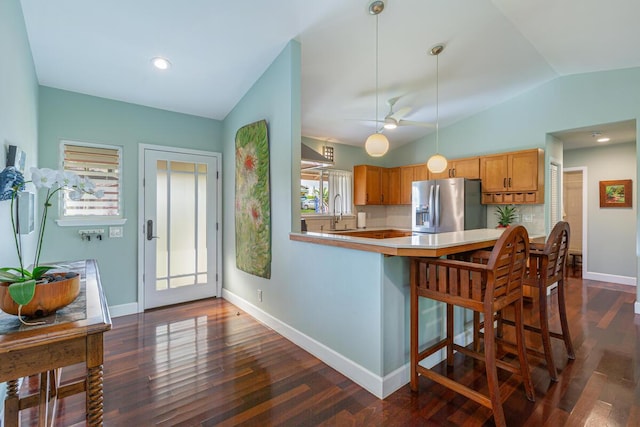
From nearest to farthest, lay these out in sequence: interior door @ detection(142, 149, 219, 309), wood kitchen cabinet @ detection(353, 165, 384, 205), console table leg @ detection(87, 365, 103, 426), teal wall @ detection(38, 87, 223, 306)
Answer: console table leg @ detection(87, 365, 103, 426) < teal wall @ detection(38, 87, 223, 306) < interior door @ detection(142, 149, 219, 309) < wood kitchen cabinet @ detection(353, 165, 384, 205)

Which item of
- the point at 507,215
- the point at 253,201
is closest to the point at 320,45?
the point at 253,201

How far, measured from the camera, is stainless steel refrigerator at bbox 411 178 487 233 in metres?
4.59

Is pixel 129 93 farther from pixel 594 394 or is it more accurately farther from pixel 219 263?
pixel 594 394

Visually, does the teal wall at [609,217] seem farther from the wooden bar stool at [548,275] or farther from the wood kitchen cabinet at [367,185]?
the wooden bar stool at [548,275]

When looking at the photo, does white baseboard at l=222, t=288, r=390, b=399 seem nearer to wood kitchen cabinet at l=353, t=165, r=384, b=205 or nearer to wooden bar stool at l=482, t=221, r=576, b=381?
wooden bar stool at l=482, t=221, r=576, b=381

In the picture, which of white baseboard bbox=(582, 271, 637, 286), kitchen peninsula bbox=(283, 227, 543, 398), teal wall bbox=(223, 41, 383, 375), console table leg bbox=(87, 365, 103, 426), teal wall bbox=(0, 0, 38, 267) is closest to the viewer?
console table leg bbox=(87, 365, 103, 426)

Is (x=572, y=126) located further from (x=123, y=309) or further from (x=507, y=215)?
(x=123, y=309)

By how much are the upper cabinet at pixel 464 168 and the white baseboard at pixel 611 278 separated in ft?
9.66

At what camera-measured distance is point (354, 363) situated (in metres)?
2.24

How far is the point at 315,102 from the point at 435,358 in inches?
132

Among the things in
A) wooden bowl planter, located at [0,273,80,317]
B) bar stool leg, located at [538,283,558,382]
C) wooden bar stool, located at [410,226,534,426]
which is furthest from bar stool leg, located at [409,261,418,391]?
wooden bowl planter, located at [0,273,80,317]

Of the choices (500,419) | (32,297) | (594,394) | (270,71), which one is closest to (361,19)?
(270,71)

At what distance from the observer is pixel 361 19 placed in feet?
8.91

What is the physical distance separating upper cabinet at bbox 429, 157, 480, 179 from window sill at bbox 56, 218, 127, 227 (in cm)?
→ 493
